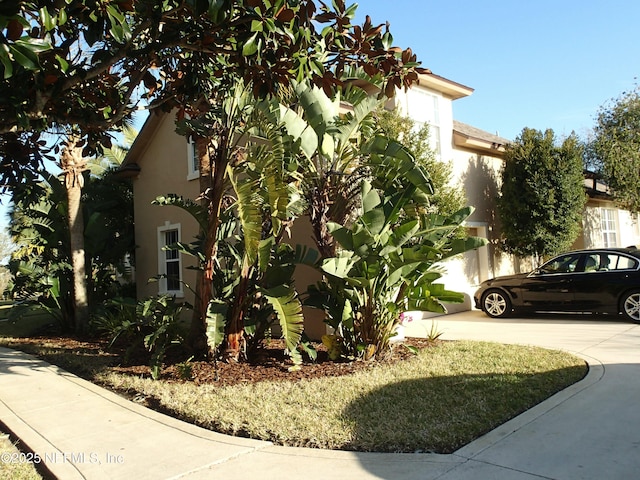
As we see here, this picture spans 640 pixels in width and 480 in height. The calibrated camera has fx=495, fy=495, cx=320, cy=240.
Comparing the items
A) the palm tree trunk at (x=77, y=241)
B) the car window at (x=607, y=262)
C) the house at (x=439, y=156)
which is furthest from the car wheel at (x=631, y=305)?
the palm tree trunk at (x=77, y=241)

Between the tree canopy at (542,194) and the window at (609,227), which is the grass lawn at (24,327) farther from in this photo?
the window at (609,227)

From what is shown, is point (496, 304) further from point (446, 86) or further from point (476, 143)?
point (446, 86)

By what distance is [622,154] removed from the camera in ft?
54.5

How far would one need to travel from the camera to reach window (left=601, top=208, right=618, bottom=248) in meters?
19.3

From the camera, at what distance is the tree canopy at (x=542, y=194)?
542 inches

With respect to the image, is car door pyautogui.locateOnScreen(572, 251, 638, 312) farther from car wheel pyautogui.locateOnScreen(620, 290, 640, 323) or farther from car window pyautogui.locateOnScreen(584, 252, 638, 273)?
car wheel pyautogui.locateOnScreen(620, 290, 640, 323)

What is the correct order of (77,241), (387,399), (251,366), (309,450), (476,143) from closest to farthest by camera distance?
(309,450) < (387,399) < (251,366) < (77,241) < (476,143)

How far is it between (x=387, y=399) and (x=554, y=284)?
7.44 metres

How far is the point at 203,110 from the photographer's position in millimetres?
7430

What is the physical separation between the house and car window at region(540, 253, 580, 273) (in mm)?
2118

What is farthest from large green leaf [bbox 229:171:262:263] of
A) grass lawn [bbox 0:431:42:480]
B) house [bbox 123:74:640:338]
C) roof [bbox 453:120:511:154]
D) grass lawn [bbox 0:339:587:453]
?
roof [bbox 453:120:511:154]

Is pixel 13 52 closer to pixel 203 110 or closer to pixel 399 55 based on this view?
pixel 399 55

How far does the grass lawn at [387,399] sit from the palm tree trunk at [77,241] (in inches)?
192

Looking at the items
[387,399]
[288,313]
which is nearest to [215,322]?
[288,313]
